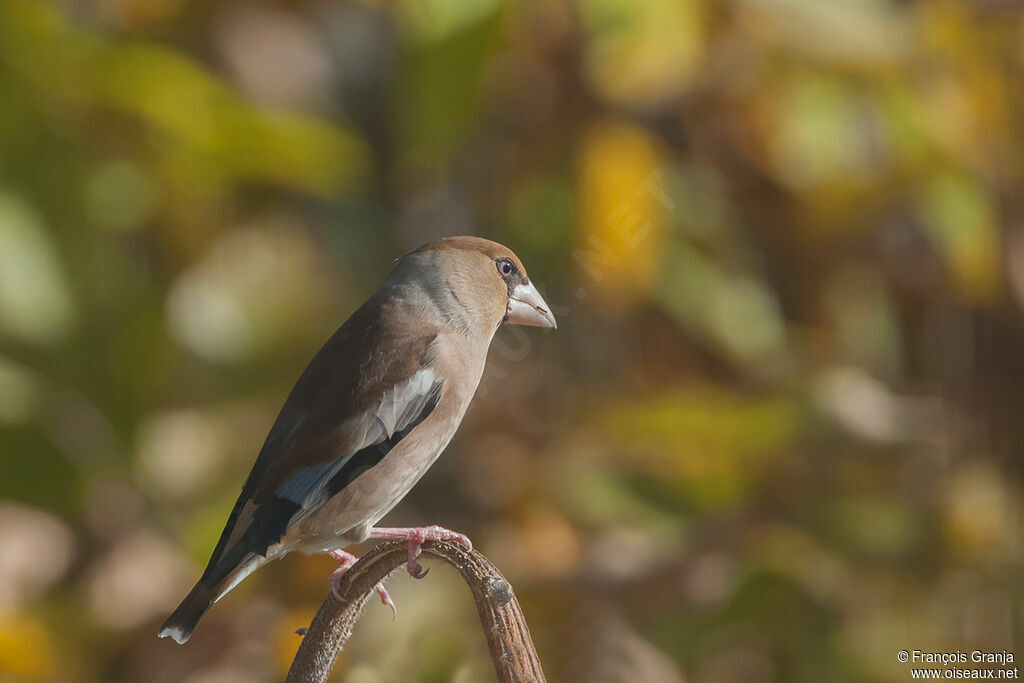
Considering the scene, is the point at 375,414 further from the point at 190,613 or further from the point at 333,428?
the point at 190,613

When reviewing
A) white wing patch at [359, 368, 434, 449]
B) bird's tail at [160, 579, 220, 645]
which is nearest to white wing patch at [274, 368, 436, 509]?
white wing patch at [359, 368, 434, 449]

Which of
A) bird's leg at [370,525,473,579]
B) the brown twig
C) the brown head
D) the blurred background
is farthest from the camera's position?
the blurred background

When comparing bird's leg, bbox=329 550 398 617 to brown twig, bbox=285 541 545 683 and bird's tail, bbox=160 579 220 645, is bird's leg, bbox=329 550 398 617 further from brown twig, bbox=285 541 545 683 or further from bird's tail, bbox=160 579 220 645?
bird's tail, bbox=160 579 220 645

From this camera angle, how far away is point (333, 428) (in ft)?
3.55

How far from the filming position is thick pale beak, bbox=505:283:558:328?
3.86 feet

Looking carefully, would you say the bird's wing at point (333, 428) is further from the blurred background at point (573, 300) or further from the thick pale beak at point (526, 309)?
the blurred background at point (573, 300)

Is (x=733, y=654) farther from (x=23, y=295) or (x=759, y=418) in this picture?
(x=23, y=295)

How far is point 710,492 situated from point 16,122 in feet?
5.33

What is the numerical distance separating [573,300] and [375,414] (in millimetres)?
1223

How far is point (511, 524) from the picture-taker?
2.45m

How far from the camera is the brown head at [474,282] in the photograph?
114cm

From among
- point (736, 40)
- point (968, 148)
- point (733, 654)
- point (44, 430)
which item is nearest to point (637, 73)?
point (736, 40)

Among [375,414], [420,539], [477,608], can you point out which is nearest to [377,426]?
[375,414]

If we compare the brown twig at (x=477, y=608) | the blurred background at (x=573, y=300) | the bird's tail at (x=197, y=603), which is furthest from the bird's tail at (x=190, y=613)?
the blurred background at (x=573, y=300)
